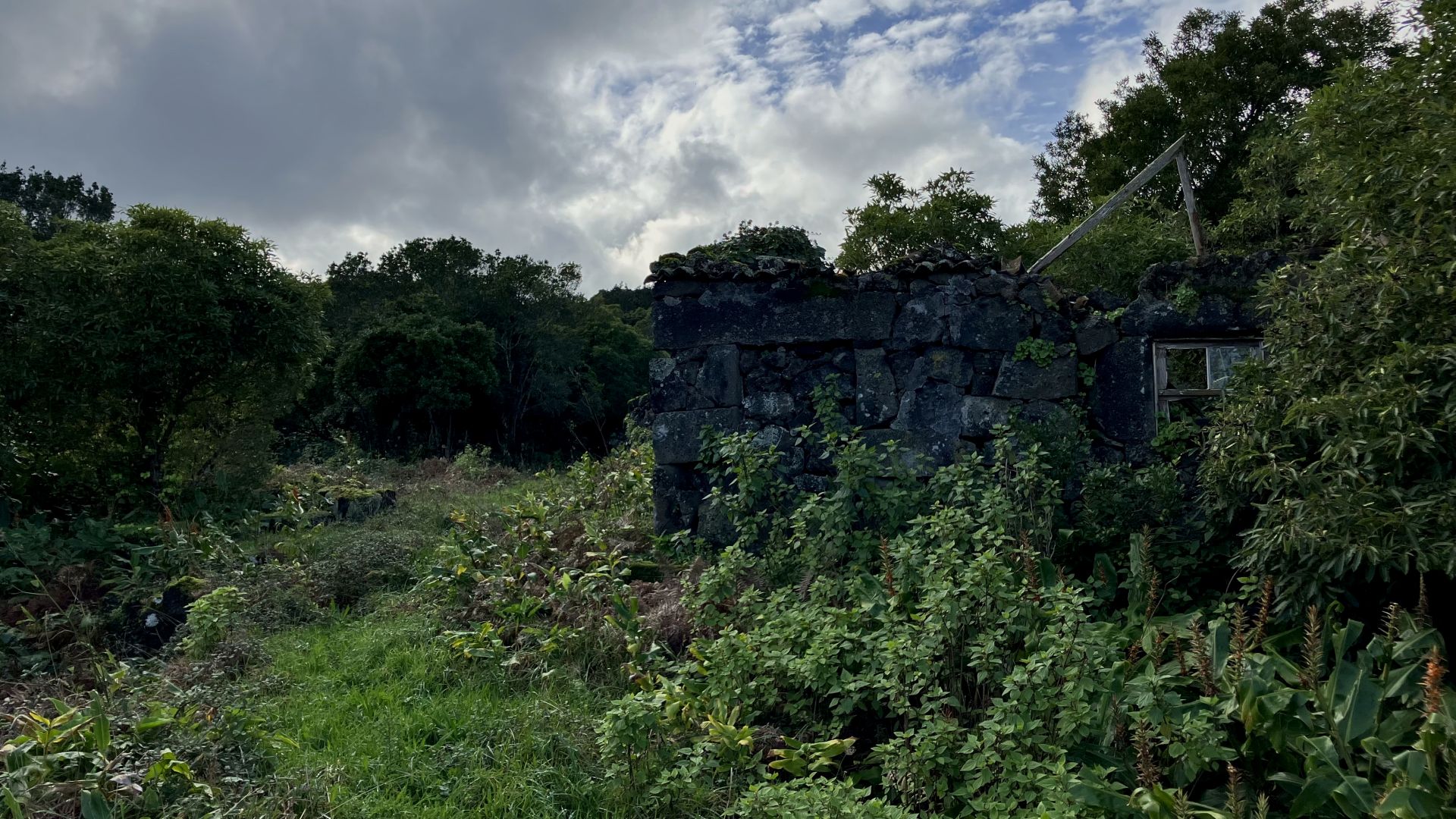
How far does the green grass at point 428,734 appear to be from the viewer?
136 inches

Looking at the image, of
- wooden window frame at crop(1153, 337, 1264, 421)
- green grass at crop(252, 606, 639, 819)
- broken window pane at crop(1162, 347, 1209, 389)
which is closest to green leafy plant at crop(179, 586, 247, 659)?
green grass at crop(252, 606, 639, 819)

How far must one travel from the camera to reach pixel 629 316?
3091cm

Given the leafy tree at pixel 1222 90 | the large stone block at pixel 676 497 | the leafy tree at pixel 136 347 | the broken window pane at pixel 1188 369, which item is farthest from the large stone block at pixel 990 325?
the leafy tree at pixel 1222 90

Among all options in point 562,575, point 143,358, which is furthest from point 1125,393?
point 143,358

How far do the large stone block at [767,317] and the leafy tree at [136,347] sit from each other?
5.10m

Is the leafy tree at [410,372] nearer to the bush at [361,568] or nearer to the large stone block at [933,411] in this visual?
the bush at [361,568]

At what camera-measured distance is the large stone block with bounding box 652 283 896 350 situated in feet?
20.1

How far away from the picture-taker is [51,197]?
24.5m

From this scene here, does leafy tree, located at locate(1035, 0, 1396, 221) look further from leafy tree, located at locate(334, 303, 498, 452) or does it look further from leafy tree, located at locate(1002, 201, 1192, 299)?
leafy tree, located at locate(334, 303, 498, 452)

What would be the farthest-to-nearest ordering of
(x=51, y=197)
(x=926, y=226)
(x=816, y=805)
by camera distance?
(x=51, y=197)
(x=926, y=226)
(x=816, y=805)

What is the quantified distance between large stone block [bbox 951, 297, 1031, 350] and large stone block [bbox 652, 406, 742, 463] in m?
1.62

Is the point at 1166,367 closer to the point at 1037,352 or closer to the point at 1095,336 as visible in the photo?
the point at 1095,336

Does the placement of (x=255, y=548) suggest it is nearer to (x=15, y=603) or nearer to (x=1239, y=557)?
(x=15, y=603)

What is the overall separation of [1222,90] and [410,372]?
16361mm
